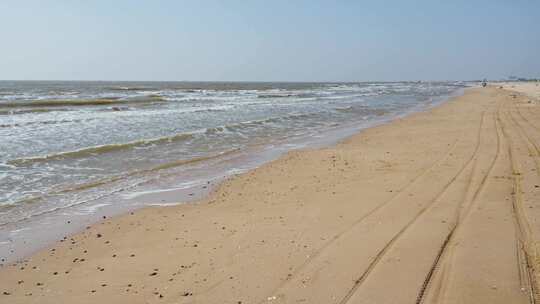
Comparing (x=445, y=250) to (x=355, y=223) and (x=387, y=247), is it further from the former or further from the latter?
(x=355, y=223)

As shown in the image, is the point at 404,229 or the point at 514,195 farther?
the point at 514,195

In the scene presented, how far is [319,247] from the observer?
5027mm

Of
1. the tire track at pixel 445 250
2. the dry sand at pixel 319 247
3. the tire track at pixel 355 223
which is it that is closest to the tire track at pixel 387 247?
the dry sand at pixel 319 247

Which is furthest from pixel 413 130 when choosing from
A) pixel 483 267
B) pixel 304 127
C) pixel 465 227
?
pixel 483 267

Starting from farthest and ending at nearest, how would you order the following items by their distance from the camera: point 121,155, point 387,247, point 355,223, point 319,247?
point 121,155 < point 355,223 < point 319,247 < point 387,247

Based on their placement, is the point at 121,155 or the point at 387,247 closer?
the point at 387,247

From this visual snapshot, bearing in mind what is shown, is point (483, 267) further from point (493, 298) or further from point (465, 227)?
point (465, 227)

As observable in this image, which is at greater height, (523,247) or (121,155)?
(523,247)

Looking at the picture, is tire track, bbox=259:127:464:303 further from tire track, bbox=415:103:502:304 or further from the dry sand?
tire track, bbox=415:103:502:304

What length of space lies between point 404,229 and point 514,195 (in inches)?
103

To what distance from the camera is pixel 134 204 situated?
25.6 feet

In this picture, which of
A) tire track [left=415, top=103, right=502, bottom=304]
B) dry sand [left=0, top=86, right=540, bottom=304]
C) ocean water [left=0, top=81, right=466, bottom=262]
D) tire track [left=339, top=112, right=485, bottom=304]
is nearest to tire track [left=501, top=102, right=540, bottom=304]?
dry sand [left=0, top=86, right=540, bottom=304]

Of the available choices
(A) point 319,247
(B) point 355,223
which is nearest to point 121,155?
(B) point 355,223

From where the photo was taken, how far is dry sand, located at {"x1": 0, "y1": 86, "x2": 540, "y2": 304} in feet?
13.2
